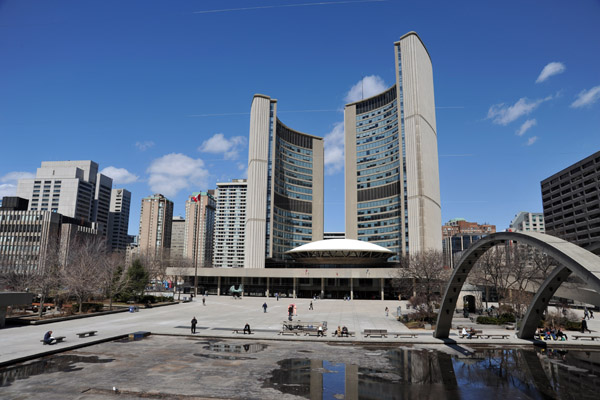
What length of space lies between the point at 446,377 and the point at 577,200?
133 metres

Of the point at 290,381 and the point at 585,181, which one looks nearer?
the point at 290,381

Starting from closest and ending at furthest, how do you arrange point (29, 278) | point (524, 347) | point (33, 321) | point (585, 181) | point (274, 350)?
point (274, 350) → point (524, 347) → point (33, 321) → point (29, 278) → point (585, 181)

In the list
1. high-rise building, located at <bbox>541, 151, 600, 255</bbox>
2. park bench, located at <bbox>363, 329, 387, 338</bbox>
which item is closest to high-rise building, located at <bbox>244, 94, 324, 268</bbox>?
park bench, located at <bbox>363, 329, 387, 338</bbox>

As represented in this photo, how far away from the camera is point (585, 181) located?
117 metres

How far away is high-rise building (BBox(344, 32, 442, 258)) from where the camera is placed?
315ft

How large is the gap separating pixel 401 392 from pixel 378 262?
267 ft

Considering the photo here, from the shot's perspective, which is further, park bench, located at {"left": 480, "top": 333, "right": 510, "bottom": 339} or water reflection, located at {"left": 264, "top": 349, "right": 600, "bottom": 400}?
park bench, located at {"left": 480, "top": 333, "right": 510, "bottom": 339}

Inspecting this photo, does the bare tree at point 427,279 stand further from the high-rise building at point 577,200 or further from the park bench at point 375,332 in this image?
the high-rise building at point 577,200

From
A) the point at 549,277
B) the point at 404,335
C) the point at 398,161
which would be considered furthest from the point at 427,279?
the point at 398,161

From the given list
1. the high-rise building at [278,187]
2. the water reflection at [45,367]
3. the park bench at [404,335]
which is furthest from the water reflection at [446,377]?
the high-rise building at [278,187]

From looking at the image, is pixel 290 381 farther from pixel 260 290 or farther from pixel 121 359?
pixel 260 290

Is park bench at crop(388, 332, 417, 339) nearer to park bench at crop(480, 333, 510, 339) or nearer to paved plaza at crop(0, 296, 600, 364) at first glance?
paved plaza at crop(0, 296, 600, 364)

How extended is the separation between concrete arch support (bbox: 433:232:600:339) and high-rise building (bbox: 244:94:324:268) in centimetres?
7329

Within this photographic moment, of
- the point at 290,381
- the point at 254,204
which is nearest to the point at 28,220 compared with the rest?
the point at 254,204
